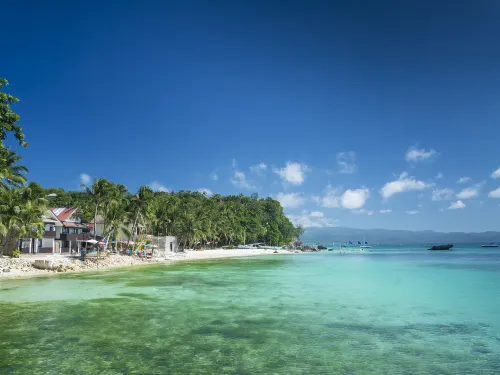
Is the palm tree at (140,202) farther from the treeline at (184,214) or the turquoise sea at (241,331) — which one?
the turquoise sea at (241,331)

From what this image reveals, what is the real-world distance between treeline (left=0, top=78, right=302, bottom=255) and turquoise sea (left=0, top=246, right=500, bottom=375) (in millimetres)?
10415

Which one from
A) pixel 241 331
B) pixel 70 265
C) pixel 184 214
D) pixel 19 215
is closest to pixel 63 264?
pixel 70 265

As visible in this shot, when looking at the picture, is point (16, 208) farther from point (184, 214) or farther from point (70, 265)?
point (184, 214)

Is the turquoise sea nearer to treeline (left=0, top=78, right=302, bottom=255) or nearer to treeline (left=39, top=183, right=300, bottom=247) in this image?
treeline (left=0, top=78, right=302, bottom=255)

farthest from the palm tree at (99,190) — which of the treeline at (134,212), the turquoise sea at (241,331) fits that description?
the turquoise sea at (241,331)

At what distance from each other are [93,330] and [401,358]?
10.4 meters

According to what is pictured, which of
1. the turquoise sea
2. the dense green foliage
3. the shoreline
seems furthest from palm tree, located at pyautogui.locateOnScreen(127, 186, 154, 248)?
the turquoise sea

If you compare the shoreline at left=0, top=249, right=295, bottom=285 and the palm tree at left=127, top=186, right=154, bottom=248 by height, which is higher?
the palm tree at left=127, top=186, right=154, bottom=248

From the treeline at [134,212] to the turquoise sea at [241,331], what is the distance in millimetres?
10415

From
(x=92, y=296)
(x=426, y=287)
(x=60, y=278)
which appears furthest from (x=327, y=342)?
(x=60, y=278)

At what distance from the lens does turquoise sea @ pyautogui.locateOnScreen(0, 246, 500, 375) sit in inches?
422

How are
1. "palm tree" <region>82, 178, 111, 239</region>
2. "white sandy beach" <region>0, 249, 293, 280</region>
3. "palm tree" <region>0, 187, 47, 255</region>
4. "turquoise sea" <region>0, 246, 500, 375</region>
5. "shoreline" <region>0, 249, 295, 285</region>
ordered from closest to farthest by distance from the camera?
"turquoise sea" <region>0, 246, 500, 375</region>
"shoreline" <region>0, 249, 295, 285</region>
"white sandy beach" <region>0, 249, 293, 280</region>
"palm tree" <region>0, 187, 47, 255</region>
"palm tree" <region>82, 178, 111, 239</region>

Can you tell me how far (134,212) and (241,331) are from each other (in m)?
45.1

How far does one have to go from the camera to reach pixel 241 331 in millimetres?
14641
